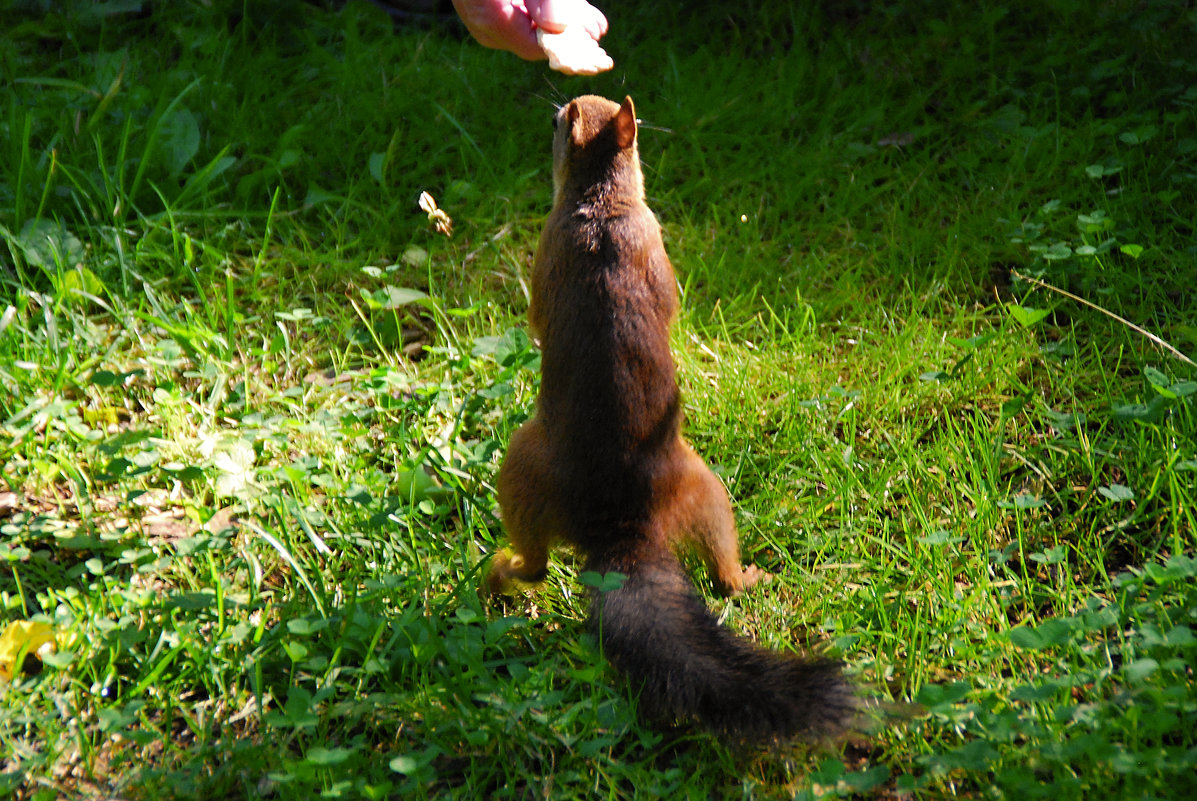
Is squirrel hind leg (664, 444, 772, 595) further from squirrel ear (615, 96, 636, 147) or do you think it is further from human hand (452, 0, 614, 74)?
human hand (452, 0, 614, 74)

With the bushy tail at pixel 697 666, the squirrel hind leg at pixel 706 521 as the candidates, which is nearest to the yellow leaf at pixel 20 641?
the bushy tail at pixel 697 666

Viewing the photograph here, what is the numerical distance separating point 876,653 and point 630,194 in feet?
4.45

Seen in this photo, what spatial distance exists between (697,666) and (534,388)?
1.32 m

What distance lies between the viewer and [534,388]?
3.15 m

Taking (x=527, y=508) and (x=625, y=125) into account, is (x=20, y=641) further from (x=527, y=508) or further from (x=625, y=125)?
(x=625, y=125)

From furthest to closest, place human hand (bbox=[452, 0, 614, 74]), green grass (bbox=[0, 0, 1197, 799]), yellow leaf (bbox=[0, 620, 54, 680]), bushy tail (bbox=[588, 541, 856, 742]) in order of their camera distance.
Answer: human hand (bbox=[452, 0, 614, 74]) < yellow leaf (bbox=[0, 620, 54, 680]) < green grass (bbox=[0, 0, 1197, 799]) < bushy tail (bbox=[588, 541, 856, 742])

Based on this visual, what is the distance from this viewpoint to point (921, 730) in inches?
81.2


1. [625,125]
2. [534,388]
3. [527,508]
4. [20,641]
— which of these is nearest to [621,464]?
[527,508]

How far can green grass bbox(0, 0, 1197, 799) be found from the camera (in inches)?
83.4

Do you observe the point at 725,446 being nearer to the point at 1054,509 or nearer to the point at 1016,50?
the point at 1054,509

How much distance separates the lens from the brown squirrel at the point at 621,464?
2.12 metres

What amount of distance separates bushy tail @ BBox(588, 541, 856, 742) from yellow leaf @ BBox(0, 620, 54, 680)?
133cm

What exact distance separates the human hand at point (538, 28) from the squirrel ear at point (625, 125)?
0.12 m

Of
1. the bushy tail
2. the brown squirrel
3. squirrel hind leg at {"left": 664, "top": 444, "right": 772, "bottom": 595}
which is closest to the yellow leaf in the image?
the brown squirrel
